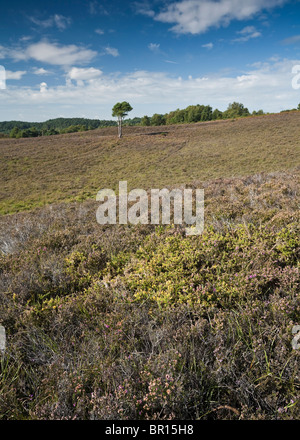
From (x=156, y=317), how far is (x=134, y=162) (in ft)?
86.2

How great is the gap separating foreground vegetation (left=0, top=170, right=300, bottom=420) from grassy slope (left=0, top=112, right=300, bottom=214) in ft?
40.3

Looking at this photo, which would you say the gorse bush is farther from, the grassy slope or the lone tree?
the lone tree

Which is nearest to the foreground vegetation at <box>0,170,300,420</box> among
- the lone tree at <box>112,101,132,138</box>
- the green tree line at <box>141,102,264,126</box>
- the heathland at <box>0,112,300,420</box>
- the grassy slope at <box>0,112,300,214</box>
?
the heathland at <box>0,112,300,420</box>

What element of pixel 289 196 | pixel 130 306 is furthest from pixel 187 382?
pixel 289 196

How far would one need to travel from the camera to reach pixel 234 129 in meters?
42.8

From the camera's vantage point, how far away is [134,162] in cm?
2794

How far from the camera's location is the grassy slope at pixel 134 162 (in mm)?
18688

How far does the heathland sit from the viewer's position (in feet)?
6.86

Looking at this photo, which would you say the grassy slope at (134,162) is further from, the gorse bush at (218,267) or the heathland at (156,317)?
the gorse bush at (218,267)

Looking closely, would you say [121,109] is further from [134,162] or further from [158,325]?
[158,325]

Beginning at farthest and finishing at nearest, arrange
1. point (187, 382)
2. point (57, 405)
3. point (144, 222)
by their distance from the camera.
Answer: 1. point (144, 222)
2. point (187, 382)
3. point (57, 405)
